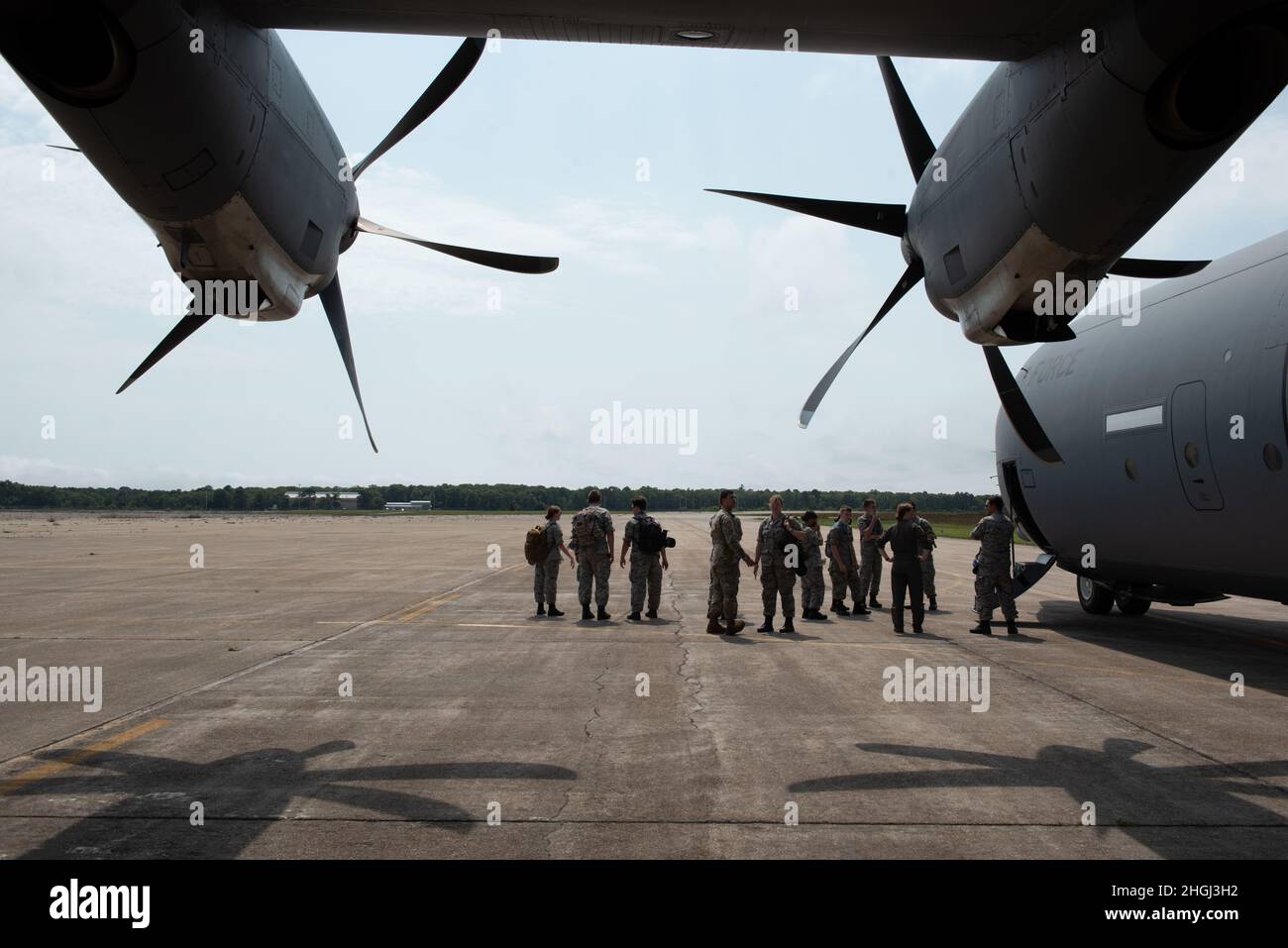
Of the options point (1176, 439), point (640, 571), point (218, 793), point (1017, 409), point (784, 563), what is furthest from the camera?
point (640, 571)

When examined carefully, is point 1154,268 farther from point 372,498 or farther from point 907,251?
point 372,498

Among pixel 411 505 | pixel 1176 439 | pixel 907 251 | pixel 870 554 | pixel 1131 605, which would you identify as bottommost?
pixel 411 505

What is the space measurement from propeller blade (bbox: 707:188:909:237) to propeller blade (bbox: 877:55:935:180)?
467mm

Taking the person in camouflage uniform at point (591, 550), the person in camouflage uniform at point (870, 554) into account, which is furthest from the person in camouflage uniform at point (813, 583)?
the person in camouflage uniform at point (591, 550)

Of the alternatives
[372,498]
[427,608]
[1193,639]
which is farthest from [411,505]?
[1193,639]

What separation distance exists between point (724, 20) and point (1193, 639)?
12.2 meters

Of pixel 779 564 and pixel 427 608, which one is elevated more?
pixel 779 564

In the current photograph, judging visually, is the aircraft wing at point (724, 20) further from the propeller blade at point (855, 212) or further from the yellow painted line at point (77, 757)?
the yellow painted line at point (77, 757)

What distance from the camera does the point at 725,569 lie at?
43.8 ft

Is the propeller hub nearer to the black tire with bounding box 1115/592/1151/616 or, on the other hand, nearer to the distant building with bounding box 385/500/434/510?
the black tire with bounding box 1115/592/1151/616

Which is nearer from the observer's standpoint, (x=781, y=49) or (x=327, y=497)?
(x=781, y=49)

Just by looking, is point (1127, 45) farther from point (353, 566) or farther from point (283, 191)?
point (353, 566)

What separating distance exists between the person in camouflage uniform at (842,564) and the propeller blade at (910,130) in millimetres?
8071

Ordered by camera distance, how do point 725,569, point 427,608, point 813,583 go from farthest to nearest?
1. point 427,608
2. point 813,583
3. point 725,569
